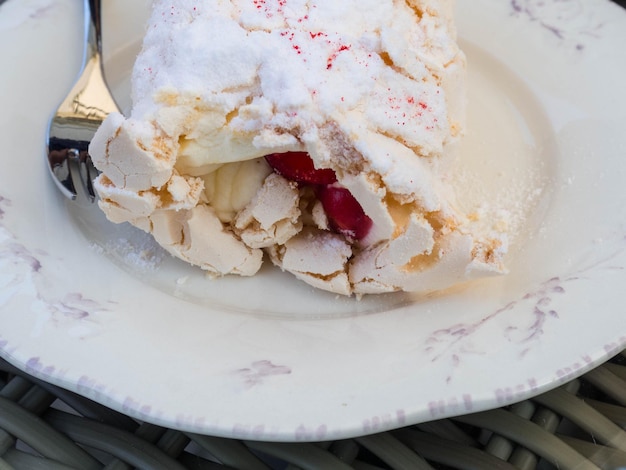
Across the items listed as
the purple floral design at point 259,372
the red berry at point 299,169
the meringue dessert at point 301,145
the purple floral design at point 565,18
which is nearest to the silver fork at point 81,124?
the meringue dessert at point 301,145

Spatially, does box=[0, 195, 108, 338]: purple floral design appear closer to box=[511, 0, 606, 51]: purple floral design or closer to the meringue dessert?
the meringue dessert

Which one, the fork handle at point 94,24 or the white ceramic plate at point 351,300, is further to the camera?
the fork handle at point 94,24

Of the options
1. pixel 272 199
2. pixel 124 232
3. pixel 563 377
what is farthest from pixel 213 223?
pixel 563 377

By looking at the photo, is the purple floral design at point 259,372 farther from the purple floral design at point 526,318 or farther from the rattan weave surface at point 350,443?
the purple floral design at point 526,318

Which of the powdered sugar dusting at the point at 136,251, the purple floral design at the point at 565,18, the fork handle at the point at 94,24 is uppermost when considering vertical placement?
the purple floral design at the point at 565,18

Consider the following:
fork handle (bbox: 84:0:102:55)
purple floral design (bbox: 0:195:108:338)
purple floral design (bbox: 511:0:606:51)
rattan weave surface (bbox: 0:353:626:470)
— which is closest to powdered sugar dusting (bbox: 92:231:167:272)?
purple floral design (bbox: 0:195:108:338)

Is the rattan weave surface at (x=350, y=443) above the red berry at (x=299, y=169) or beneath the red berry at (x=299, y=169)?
beneath

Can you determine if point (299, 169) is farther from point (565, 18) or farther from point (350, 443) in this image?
point (565, 18)
